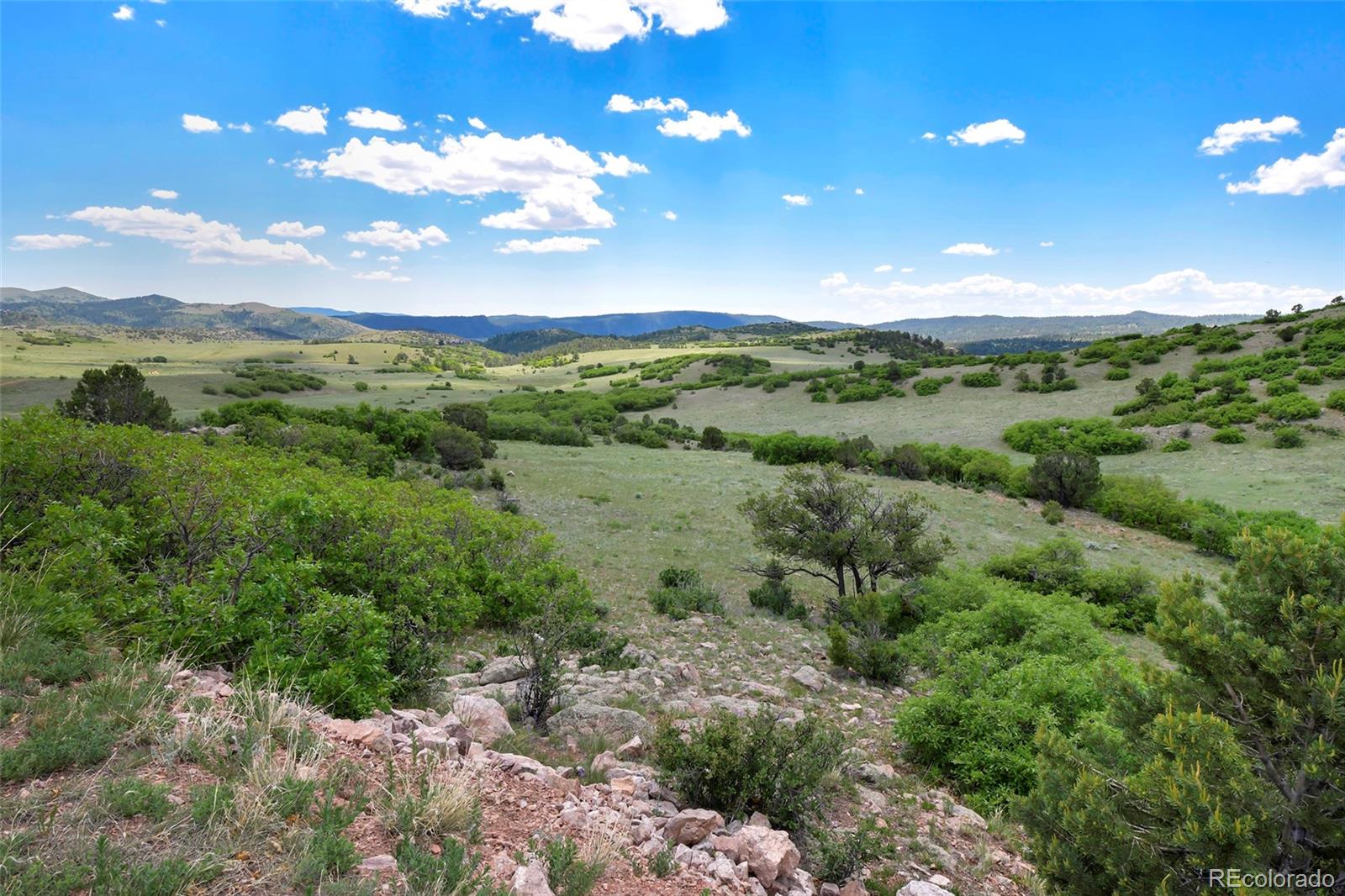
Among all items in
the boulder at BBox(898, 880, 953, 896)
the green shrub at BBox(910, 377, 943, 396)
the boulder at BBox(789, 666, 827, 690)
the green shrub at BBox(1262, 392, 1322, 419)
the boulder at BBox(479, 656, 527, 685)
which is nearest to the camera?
the boulder at BBox(898, 880, 953, 896)

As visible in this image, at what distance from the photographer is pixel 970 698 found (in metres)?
7.77

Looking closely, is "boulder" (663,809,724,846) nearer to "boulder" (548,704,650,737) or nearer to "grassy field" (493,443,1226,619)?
"boulder" (548,704,650,737)

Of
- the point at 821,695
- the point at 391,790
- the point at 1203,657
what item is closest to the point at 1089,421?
the point at 821,695

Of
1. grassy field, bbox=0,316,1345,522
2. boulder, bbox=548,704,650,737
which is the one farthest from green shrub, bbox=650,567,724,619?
grassy field, bbox=0,316,1345,522

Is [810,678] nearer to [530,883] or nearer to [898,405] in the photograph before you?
[530,883]

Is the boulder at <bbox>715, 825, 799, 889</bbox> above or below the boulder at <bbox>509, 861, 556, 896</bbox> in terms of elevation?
below

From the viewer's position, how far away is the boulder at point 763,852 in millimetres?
4215

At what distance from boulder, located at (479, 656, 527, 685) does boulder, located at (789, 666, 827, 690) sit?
468cm

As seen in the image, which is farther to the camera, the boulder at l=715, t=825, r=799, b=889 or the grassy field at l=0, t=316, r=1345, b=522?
the grassy field at l=0, t=316, r=1345, b=522

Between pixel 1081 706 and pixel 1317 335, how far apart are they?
64.8 metres

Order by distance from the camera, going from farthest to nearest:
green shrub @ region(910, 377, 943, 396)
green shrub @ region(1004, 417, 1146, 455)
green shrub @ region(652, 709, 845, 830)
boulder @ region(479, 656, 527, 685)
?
green shrub @ region(910, 377, 943, 396) → green shrub @ region(1004, 417, 1146, 455) → boulder @ region(479, 656, 527, 685) → green shrub @ region(652, 709, 845, 830)

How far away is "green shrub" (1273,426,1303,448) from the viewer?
33.0 m
